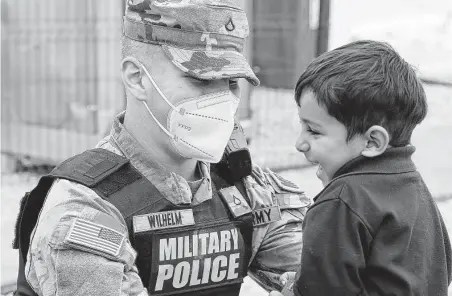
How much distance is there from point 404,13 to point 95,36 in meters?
6.07

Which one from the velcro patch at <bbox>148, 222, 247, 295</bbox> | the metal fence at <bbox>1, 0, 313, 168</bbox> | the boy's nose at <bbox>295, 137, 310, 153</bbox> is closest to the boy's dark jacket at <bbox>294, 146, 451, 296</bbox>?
the boy's nose at <bbox>295, 137, 310, 153</bbox>

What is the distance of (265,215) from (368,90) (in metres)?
0.68

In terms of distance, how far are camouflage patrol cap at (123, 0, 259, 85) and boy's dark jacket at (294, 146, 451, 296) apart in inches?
19.5

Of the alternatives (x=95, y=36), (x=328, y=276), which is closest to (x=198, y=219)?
(x=328, y=276)

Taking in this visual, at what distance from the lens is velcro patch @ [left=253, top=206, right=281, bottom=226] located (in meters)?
2.28

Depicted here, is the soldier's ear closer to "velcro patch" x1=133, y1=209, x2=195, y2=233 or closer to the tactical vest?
the tactical vest

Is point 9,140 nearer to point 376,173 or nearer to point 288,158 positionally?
point 288,158

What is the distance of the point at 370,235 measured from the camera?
1.69 m

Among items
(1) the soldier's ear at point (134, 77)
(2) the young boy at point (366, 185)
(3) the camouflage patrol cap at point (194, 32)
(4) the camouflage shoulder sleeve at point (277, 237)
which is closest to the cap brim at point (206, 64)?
(3) the camouflage patrol cap at point (194, 32)

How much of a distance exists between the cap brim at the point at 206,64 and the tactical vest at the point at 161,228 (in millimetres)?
300

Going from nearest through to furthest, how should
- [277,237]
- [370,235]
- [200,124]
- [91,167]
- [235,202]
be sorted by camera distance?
[370,235], [91,167], [200,124], [235,202], [277,237]

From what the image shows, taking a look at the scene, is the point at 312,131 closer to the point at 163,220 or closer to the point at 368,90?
the point at 368,90

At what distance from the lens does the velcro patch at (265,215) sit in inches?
89.8

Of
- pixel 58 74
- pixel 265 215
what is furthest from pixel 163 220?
pixel 58 74
